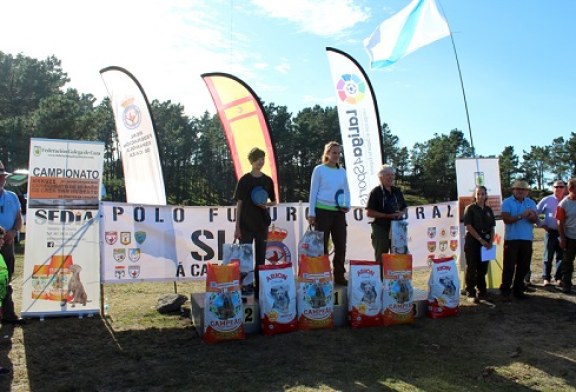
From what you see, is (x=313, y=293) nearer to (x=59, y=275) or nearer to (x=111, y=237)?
(x=111, y=237)

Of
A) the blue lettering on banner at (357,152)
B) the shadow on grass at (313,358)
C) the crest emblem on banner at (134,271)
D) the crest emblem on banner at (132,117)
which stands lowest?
the shadow on grass at (313,358)

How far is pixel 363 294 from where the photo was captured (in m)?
4.70

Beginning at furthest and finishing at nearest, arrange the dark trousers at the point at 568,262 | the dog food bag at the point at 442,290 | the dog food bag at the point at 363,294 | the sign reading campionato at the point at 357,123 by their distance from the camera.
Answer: the sign reading campionato at the point at 357,123, the dark trousers at the point at 568,262, the dog food bag at the point at 442,290, the dog food bag at the point at 363,294

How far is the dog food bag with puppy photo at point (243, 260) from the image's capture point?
4.58 metres

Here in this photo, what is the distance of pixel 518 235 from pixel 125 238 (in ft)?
16.5

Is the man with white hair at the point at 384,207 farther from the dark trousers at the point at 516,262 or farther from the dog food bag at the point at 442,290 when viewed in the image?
the dark trousers at the point at 516,262

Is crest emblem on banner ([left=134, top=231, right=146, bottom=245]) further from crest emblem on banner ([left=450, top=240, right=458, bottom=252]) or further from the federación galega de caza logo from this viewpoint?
crest emblem on banner ([left=450, top=240, right=458, bottom=252])

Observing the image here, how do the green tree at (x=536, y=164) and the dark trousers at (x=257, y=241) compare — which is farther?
the green tree at (x=536, y=164)

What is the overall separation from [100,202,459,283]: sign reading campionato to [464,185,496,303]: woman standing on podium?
4.79 ft

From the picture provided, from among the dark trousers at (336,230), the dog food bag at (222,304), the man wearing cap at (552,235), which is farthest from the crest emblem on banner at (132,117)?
the man wearing cap at (552,235)

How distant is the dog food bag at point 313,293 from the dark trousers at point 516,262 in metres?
2.87

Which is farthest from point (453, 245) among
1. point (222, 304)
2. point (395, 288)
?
point (222, 304)

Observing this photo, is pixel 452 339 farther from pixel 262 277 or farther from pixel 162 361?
pixel 162 361

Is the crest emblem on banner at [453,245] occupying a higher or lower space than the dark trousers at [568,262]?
higher
